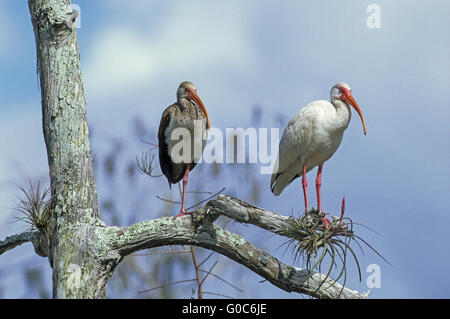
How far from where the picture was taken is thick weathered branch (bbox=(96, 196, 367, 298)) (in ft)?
16.6

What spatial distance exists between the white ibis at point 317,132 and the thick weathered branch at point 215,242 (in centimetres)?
126

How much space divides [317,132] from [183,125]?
1396 millimetres

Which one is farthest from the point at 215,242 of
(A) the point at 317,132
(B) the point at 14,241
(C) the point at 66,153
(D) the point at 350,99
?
(D) the point at 350,99

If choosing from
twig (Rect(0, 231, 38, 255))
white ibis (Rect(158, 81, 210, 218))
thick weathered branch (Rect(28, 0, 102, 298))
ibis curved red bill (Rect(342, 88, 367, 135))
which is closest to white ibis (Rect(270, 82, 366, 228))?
ibis curved red bill (Rect(342, 88, 367, 135))

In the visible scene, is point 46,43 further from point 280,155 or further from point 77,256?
point 280,155

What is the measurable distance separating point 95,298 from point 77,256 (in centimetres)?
36

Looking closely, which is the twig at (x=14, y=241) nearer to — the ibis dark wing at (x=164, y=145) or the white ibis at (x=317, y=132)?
the ibis dark wing at (x=164, y=145)

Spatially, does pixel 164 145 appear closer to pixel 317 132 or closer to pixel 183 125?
pixel 183 125

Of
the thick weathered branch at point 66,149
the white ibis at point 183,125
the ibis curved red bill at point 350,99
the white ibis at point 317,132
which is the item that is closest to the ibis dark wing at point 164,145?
the white ibis at point 183,125

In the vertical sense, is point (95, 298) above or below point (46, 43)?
below

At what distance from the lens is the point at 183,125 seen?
662cm

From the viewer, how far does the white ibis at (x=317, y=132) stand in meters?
6.50
